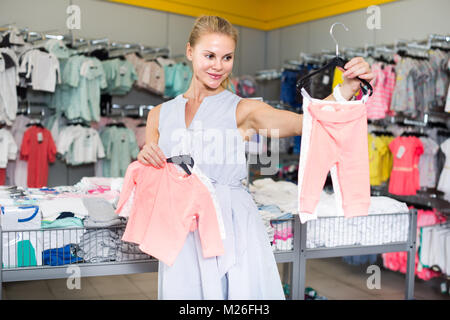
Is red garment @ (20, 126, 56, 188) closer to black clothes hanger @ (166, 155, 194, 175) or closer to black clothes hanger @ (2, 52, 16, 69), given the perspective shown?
black clothes hanger @ (2, 52, 16, 69)

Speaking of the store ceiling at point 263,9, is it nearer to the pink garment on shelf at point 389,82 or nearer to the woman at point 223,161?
the pink garment on shelf at point 389,82

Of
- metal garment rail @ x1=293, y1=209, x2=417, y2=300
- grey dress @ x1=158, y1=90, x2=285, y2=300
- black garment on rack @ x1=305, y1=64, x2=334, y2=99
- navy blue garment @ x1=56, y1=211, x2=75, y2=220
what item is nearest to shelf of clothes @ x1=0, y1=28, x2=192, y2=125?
black garment on rack @ x1=305, y1=64, x2=334, y2=99

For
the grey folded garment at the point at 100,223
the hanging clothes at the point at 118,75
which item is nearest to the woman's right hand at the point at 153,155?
the grey folded garment at the point at 100,223

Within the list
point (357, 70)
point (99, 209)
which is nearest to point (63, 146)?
point (99, 209)

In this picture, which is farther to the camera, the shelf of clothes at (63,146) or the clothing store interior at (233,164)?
the shelf of clothes at (63,146)

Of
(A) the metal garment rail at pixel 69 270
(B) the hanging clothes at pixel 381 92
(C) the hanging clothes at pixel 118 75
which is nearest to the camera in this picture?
(A) the metal garment rail at pixel 69 270

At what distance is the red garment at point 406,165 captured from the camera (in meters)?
4.37

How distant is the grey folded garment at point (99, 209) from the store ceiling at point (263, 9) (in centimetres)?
373

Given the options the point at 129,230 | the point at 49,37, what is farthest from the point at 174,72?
the point at 129,230

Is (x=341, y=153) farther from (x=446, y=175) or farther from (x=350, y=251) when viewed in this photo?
(x=446, y=175)

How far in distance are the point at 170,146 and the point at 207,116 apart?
0.18 meters

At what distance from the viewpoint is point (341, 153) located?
5.70ft

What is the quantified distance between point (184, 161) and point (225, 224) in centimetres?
27

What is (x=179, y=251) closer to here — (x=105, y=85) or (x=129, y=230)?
(x=129, y=230)
